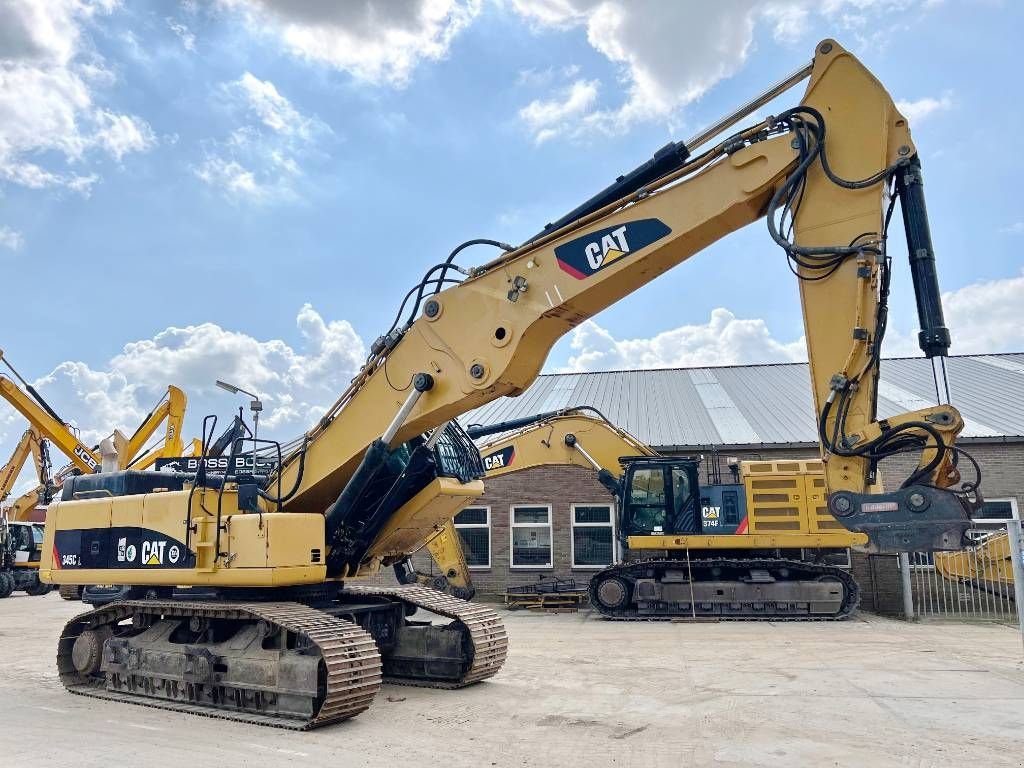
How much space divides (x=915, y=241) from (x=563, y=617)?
38.6ft

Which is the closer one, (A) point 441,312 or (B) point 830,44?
(B) point 830,44

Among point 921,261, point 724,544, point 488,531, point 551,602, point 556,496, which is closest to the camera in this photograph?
point 921,261

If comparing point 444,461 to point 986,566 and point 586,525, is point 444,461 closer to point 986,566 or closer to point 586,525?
point 586,525

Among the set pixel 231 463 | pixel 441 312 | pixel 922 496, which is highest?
pixel 441 312

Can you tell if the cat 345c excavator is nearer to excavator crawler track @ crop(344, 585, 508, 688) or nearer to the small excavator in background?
excavator crawler track @ crop(344, 585, 508, 688)

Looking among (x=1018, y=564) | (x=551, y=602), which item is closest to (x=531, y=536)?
(x=551, y=602)

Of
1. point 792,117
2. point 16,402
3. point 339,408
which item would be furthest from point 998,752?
point 16,402

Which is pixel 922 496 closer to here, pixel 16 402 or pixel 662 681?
pixel 662 681

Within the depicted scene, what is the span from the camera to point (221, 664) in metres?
7.84

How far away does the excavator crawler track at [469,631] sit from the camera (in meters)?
8.68

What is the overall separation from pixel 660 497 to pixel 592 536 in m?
4.38

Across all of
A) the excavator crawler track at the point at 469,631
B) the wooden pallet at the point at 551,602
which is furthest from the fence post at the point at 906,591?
the excavator crawler track at the point at 469,631

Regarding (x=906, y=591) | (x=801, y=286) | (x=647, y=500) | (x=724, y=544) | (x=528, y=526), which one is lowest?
(x=906, y=591)

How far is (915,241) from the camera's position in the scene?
650 cm
